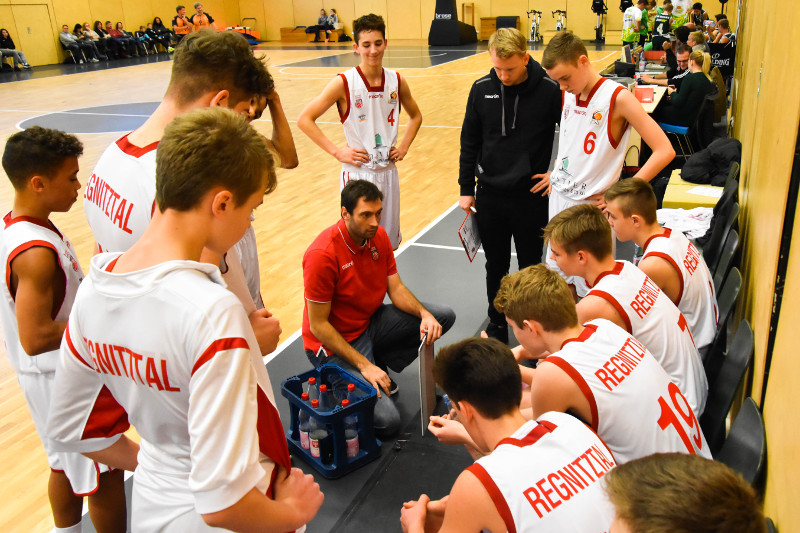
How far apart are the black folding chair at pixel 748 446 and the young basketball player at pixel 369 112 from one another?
10.5ft

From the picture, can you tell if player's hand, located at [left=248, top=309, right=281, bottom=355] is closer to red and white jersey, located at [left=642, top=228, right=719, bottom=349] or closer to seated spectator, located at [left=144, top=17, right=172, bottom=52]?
red and white jersey, located at [left=642, top=228, right=719, bottom=349]

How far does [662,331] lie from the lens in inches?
104

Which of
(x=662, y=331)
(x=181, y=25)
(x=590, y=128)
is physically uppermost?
(x=181, y=25)

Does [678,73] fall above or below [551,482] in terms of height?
above

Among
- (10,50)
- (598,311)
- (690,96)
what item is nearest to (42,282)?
(598,311)

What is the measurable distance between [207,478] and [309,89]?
620 inches

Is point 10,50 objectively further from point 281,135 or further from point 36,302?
point 36,302

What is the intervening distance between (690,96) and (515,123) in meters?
5.02

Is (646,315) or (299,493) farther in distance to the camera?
(646,315)

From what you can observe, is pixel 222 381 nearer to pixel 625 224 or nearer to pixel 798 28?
pixel 798 28

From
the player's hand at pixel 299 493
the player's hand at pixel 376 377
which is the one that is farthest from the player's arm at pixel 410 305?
the player's hand at pixel 299 493

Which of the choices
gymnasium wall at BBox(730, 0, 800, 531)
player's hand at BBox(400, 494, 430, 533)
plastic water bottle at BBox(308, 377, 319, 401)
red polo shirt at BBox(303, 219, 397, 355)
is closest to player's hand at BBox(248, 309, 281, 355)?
player's hand at BBox(400, 494, 430, 533)

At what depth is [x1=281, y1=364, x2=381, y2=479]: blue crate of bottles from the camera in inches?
130

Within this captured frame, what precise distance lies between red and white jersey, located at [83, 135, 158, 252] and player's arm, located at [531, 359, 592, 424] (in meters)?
1.39
